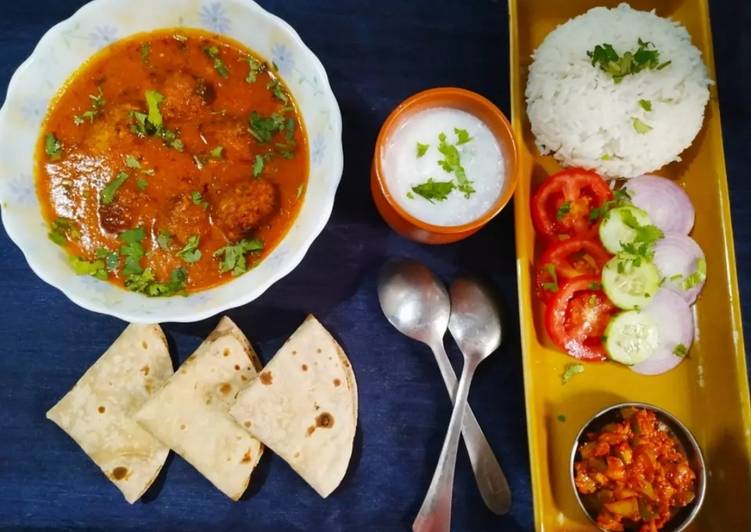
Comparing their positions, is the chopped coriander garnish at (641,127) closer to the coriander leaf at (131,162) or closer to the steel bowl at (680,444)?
the steel bowl at (680,444)

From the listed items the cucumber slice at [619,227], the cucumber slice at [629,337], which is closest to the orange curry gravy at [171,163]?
the cucumber slice at [619,227]

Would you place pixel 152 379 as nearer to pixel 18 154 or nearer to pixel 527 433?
pixel 18 154

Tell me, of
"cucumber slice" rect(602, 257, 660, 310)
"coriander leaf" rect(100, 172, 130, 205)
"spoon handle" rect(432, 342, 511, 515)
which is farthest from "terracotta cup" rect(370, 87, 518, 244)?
"coriander leaf" rect(100, 172, 130, 205)

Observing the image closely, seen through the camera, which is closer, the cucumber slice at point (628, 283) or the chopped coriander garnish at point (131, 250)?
the chopped coriander garnish at point (131, 250)

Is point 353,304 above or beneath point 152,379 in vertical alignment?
above

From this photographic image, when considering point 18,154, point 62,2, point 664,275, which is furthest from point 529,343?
point 62,2
